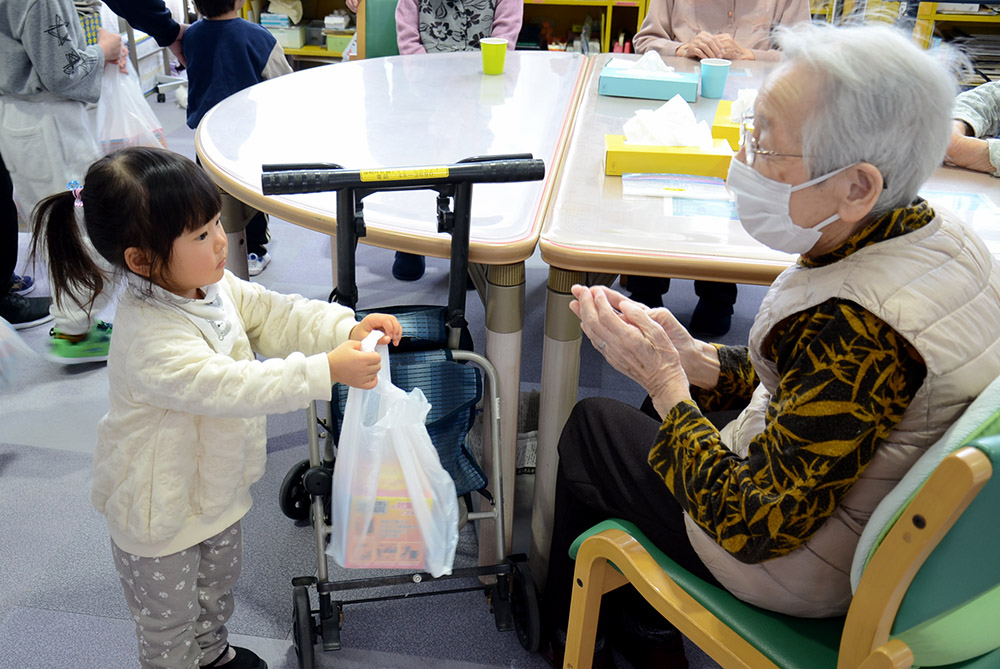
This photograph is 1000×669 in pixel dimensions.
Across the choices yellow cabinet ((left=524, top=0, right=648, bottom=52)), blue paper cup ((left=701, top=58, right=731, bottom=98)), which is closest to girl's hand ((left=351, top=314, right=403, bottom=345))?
blue paper cup ((left=701, top=58, right=731, bottom=98))

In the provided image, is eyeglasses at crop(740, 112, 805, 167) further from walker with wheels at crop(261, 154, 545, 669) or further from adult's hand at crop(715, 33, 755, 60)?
adult's hand at crop(715, 33, 755, 60)

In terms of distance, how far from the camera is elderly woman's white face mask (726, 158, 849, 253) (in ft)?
3.41

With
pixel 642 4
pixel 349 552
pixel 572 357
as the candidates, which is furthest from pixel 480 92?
pixel 642 4

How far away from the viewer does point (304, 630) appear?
5.00 feet

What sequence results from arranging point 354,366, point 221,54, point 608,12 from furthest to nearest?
1. point 608,12
2. point 221,54
3. point 354,366

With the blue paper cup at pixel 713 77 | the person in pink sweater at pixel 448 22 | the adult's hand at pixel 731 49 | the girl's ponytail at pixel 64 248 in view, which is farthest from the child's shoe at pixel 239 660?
the adult's hand at pixel 731 49

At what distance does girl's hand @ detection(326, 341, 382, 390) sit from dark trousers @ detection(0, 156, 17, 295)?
1864 mm

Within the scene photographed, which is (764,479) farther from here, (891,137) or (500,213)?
(500,213)

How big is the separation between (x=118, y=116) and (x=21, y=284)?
0.76 m

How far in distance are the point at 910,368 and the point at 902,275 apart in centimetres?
10

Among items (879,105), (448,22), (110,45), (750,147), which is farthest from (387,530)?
(448,22)

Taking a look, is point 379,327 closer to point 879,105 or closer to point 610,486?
point 610,486

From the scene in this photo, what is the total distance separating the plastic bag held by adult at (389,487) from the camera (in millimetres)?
1251

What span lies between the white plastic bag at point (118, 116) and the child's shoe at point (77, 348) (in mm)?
555
